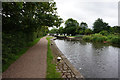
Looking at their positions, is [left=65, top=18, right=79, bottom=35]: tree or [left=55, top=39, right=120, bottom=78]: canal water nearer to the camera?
[left=55, top=39, right=120, bottom=78]: canal water

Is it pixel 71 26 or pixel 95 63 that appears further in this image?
pixel 71 26

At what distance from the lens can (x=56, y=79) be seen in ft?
11.4

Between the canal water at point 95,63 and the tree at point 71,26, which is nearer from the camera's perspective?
the canal water at point 95,63

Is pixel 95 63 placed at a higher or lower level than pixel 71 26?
lower

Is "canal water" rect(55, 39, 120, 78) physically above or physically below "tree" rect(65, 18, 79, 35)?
below

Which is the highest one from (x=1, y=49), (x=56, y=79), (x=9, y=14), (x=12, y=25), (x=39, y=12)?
(x=39, y=12)

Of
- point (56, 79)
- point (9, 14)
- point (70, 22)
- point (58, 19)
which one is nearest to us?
point (56, 79)

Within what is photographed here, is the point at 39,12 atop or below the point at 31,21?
atop

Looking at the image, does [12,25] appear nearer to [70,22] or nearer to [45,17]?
[45,17]

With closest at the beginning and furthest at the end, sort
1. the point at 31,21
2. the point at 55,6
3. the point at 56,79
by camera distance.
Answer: the point at 56,79
the point at 31,21
the point at 55,6

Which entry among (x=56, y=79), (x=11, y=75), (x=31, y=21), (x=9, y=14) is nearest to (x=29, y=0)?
(x=9, y=14)

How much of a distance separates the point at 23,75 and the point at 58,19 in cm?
1020

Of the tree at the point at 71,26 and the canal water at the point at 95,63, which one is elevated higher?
the tree at the point at 71,26

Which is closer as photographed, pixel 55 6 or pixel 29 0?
pixel 29 0
